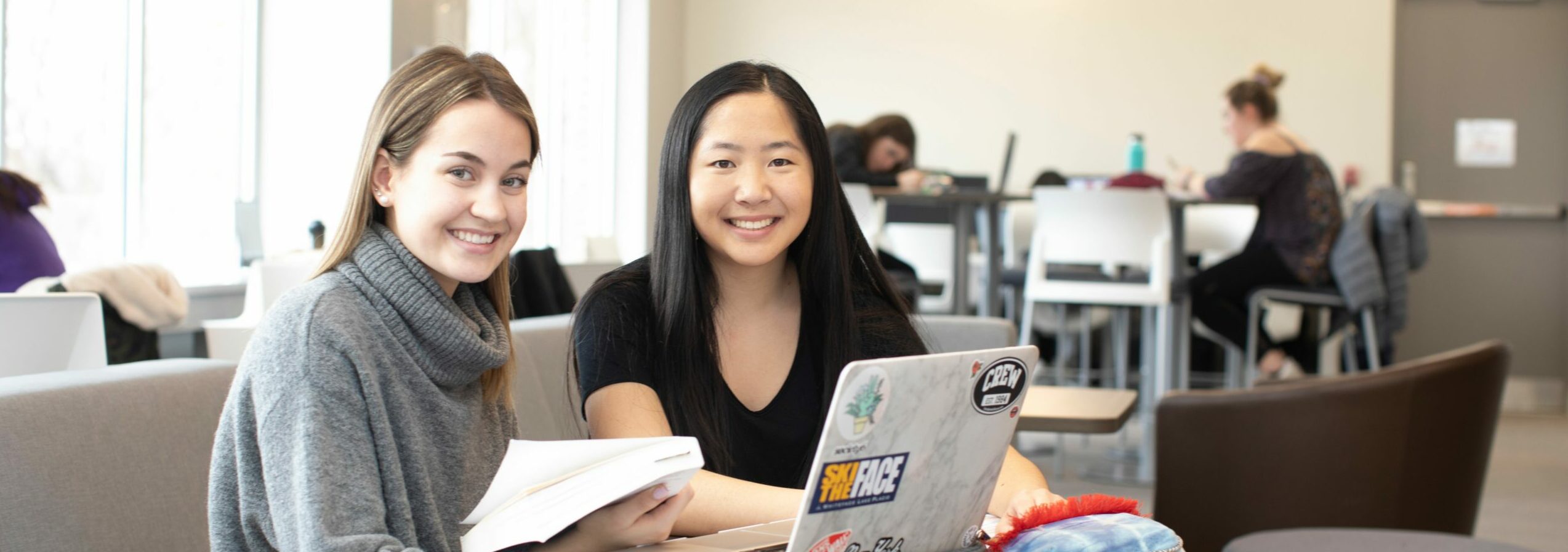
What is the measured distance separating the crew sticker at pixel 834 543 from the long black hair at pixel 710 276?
22.6 inches

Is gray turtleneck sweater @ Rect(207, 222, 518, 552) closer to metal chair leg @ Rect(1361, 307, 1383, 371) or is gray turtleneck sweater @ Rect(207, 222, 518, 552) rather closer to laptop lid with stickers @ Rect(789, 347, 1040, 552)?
laptop lid with stickers @ Rect(789, 347, 1040, 552)

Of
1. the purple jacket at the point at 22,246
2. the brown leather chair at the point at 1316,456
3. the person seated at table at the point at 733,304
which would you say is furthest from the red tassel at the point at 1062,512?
the purple jacket at the point at 22,246

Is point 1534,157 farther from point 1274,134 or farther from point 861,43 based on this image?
point 861,43

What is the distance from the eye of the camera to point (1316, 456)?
250cm

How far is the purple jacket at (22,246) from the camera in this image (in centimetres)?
281

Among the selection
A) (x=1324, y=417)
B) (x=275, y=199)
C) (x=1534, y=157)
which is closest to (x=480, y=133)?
(x=1324, y=417)

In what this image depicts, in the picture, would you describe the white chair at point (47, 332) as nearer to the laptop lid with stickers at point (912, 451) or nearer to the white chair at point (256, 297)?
the white chair at point (256, 297)

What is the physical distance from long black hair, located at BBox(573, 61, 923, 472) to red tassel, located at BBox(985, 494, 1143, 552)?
495 mm

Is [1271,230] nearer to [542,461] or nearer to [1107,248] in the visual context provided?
[1107,248]

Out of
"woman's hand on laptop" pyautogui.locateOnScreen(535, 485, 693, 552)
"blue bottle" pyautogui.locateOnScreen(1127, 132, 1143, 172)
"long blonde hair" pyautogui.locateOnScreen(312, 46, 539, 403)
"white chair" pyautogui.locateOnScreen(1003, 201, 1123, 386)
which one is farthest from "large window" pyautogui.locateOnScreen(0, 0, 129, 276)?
"blue bottle" pyautogui.locateOnScreen(1127, 132, 1143, 172)

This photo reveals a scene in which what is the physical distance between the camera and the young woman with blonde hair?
3.10 feet

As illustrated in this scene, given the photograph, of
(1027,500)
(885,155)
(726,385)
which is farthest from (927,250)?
(1027,500)

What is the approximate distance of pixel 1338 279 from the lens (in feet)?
16.4

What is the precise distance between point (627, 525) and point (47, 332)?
4.41ft
